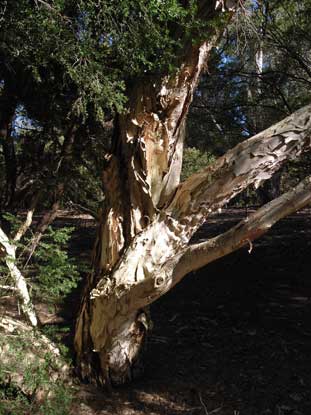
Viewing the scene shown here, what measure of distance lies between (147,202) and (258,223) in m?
1.26

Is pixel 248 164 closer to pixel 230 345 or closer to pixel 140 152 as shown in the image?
pixel 140 152

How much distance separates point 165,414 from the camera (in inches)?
177

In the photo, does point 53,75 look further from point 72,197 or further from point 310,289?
point 310,289

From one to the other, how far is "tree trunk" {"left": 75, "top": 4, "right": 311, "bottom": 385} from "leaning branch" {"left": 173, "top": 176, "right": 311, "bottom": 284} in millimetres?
264

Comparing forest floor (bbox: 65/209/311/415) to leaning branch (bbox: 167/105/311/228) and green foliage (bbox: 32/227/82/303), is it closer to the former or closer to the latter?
green foliage (bbox: 32/227/82/303)

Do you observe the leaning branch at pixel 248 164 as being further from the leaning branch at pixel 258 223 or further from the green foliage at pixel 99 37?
the green foliage at pixel 99 37

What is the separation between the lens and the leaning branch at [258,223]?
146 inches

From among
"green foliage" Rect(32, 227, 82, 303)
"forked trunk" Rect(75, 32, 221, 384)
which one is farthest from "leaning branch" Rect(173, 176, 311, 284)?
"green foliage" Rect(32, 227, 82, 303)

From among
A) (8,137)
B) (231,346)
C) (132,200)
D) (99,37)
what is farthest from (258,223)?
(8,137)

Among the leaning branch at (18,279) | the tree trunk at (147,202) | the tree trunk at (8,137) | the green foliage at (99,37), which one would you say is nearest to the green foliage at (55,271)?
the leaning branch at (18,279)

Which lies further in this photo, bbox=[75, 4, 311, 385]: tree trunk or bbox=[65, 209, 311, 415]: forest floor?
bbox=[65, 209, 311, 415]: forest floor

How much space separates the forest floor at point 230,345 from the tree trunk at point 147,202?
0.42m

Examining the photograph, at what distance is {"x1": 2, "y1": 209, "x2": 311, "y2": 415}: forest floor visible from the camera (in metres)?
4.63

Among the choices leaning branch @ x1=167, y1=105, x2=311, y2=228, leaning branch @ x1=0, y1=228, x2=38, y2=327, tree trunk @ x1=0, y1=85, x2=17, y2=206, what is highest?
tree trunk @ x1=0, y1=85, x2=17, y2=206
